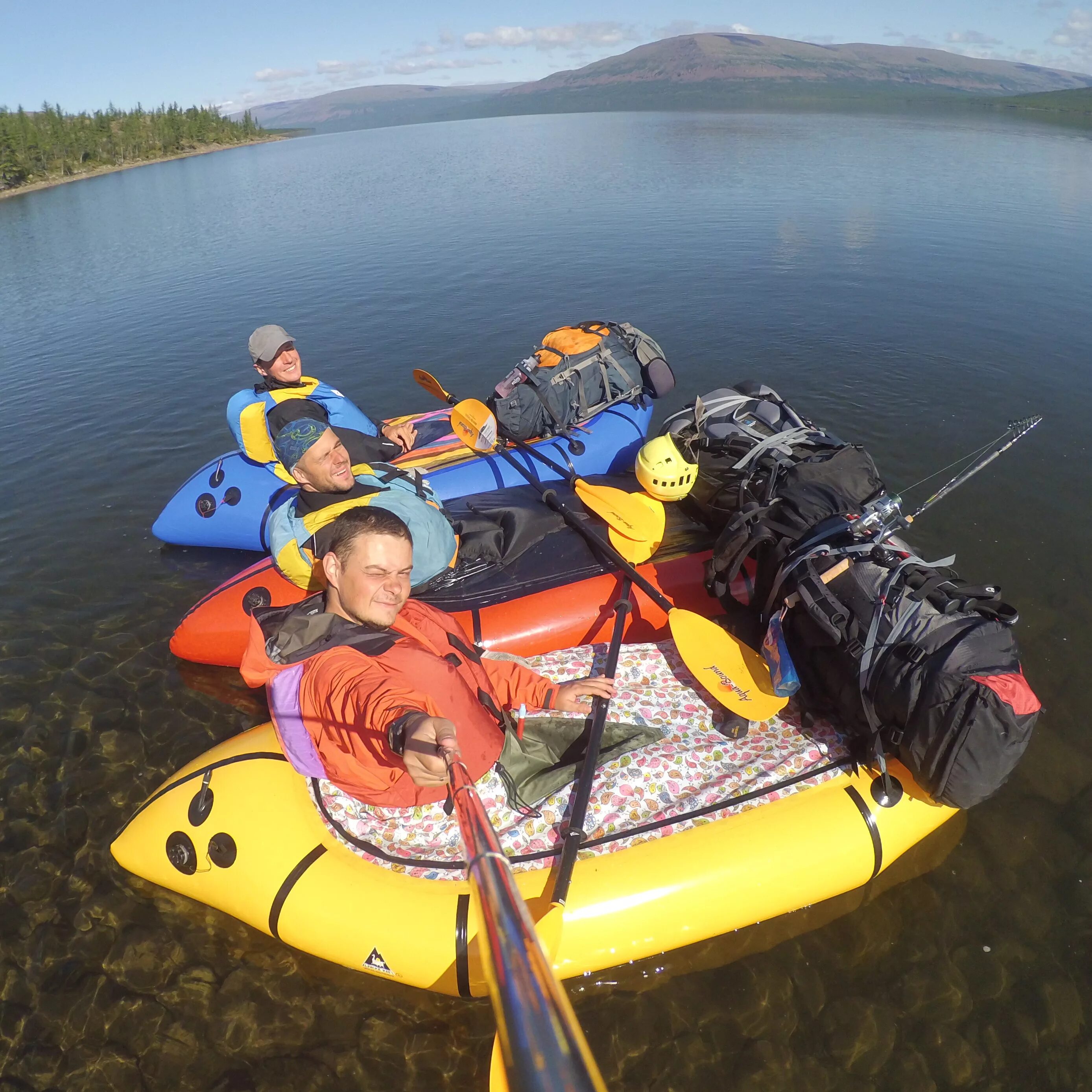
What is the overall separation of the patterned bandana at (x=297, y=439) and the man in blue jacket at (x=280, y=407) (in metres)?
1.27

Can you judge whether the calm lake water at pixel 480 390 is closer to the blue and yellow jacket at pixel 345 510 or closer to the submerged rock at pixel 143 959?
the submerged rock at pixel 143 959

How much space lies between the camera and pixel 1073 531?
6.11 metres

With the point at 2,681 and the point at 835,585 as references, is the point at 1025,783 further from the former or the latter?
the point at 2,681

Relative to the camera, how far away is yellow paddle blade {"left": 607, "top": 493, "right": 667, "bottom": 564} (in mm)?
4504

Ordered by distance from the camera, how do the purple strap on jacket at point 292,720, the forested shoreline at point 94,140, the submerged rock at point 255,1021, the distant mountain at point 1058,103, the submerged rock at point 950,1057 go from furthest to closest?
the distant mountain at point 1058,103 < the forested shoreline at point 94,140 < the submerged rock at point 255,1021 < the submerged rock at point 950,1057 < the purple strap on jacket at point 292,720

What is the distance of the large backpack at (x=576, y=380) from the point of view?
613 centimetres

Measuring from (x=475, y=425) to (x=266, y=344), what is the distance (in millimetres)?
1695

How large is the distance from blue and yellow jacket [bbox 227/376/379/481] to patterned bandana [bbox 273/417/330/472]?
1603mm

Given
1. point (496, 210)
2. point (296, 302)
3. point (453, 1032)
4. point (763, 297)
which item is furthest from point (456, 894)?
point (496, 210)

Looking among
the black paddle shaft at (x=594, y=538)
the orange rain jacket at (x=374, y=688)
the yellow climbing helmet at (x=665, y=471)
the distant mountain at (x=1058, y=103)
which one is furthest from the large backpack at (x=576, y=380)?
the distant mountain at (x=1058, y=103)

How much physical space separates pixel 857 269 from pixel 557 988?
50.6 feet

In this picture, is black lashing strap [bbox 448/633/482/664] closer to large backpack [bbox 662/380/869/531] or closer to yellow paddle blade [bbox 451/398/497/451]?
large backpack [bbox 662/380/869/531]

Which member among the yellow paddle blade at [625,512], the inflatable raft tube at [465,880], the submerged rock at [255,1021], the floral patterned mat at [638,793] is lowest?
the submerged rock at [255,1021]

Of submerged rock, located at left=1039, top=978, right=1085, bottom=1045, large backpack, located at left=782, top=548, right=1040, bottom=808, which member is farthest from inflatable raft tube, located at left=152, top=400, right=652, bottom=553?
submerged rock, located at left=1039, top=978, right=1085, bottom=1045
